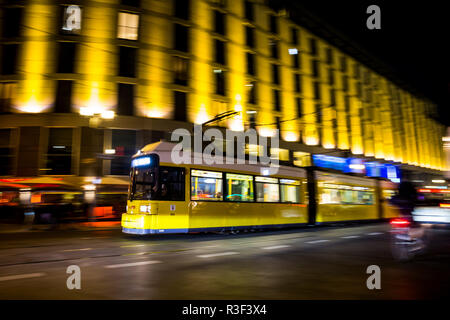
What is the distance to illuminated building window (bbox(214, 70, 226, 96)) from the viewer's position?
1095 inches

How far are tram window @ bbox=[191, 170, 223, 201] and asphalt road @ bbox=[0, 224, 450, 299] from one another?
2697mm

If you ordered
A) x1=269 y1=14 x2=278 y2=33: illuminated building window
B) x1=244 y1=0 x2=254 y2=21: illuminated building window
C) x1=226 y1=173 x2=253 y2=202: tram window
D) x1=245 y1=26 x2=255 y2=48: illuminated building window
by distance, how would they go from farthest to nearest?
x1=269 y1=14 x2=278 y2=33: illuminated building window → x1=244 y1=0 x2=254 y2=21: illuminated building window → x1=245 y1=26 x2=255 y2=48: illuminated building window → x1=226 y1=173 x2=253 y2=202: tram window

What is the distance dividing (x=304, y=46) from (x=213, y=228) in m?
30.2

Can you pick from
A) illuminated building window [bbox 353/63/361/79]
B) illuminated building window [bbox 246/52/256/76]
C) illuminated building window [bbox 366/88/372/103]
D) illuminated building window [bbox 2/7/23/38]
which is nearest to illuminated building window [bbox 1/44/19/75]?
illuminated building window [bbox 2/7/23/38]

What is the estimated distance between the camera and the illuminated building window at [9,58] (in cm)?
2209

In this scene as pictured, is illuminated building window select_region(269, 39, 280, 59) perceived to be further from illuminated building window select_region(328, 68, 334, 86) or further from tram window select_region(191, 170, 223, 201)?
tram window select_region(191, 170, 223, 201)

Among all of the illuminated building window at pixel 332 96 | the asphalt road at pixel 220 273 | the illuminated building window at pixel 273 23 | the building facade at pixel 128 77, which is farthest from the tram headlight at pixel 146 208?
the illuminated building window at pixel 332 96

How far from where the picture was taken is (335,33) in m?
39.8

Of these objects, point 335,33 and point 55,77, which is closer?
point 55,77

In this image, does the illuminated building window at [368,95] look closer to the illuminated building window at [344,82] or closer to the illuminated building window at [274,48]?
the illuminated building window at [344,82]

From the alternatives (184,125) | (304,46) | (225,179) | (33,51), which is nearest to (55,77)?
(33,51)

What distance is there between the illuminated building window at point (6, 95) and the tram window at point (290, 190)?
1913 centimetres

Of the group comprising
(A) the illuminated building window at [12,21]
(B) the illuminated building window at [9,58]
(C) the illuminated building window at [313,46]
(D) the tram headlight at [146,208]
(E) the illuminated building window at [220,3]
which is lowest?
Result: (D) the tram headlight at [146,208]

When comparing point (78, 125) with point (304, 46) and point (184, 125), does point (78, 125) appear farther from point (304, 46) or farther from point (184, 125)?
point (304, 46)
